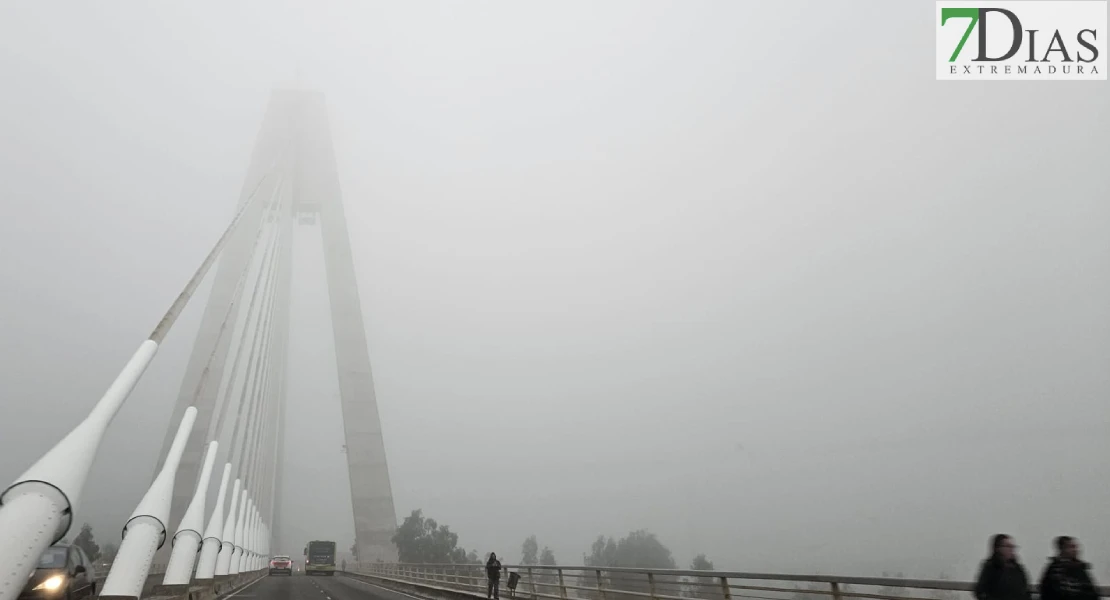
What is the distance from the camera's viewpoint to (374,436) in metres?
48.6

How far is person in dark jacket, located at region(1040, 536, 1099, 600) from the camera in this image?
5.51 m

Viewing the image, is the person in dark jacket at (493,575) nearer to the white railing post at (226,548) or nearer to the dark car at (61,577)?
the dark car at (61,577)

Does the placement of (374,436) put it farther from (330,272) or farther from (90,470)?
(90,470)

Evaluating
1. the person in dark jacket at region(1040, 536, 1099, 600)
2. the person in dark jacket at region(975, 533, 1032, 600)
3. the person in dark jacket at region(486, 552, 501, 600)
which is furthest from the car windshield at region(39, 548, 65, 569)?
the person in dark jacket at region(1040, 536, 1099, 600)

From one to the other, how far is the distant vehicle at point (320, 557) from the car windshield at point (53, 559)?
5629 centimetres

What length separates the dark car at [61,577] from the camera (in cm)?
1097

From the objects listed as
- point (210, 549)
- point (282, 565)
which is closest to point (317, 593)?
point (210, 549)

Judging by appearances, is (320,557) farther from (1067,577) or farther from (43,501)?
(1067,577)

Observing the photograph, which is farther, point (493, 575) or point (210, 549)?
point (210, 549)

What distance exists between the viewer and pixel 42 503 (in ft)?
25.9

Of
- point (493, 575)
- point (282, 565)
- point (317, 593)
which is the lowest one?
point (282, 565)

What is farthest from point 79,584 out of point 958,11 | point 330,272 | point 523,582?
point 330,272

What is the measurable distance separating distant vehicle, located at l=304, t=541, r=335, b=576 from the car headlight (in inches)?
2240

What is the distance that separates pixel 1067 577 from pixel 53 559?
44.3ft
